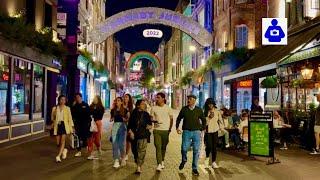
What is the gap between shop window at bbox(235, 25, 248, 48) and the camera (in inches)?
1389

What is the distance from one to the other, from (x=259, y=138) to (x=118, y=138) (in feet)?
13.6

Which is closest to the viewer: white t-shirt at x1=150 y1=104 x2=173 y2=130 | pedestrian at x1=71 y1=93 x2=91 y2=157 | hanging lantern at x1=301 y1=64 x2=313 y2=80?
white t-shirt at x1=150 y1=104 x2=173 y2=130

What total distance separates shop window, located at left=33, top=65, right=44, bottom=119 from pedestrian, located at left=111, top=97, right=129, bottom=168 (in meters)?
8.99

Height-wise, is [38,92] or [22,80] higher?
[22,80]

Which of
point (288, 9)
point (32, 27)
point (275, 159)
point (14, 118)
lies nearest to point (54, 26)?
point (32, 27)

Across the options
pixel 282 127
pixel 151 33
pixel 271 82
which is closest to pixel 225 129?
pixel 282 127

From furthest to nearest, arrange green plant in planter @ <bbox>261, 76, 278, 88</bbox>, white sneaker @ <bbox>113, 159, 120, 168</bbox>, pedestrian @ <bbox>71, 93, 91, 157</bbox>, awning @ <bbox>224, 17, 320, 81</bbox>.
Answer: green plant in planter @ <bbox>261, 76, 278, 88</bbox>, awning @ <bbox>224, 17, 320, 81</bbox>, pedestrian @ <bbox>71, 93, 91, 157</bbox>, white sneaker @ <bbox>113, 159, 120, 168</bbox>

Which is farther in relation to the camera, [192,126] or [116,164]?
[116,164]

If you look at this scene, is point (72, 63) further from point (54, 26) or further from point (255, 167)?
point (255, 167)

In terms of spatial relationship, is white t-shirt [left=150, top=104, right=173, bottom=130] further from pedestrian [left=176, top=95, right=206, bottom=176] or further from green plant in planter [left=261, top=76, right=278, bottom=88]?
green plant in planter [left=261, top=76, right=278, bottom=88]

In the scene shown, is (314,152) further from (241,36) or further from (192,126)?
(241,36)

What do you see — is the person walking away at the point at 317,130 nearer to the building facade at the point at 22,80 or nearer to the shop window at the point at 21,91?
the building facade at the point at 22,80

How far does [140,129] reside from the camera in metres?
12.0

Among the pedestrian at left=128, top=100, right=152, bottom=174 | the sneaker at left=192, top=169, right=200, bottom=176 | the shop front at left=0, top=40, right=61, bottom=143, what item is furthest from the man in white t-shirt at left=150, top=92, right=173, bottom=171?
the shop front at left=0, top=40, right=61, bottom=143
